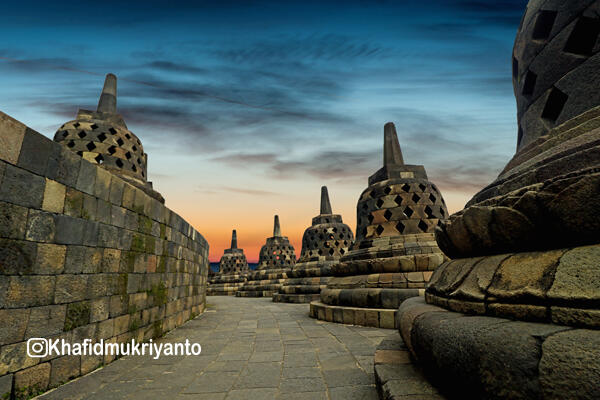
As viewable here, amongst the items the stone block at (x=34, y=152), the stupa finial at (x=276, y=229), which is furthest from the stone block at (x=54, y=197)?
the stupa finial at (x=276, y=229)

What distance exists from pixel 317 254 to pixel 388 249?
30.4 feet

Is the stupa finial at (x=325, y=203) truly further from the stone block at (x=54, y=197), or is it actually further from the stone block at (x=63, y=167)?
the stone block at (x=54, y=197)

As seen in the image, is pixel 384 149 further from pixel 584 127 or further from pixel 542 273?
pixel 542 273

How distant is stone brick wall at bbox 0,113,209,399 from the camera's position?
2.37m

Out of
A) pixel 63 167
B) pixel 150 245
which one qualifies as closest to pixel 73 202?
pixel 63 167

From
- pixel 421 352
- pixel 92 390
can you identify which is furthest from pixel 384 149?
pixel 92 390

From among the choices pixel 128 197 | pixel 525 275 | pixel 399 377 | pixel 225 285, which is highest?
pixel 128 197

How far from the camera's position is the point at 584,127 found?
1937 millimetres

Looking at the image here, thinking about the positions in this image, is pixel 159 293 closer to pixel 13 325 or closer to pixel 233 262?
pixel 13 325

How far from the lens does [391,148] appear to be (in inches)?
309

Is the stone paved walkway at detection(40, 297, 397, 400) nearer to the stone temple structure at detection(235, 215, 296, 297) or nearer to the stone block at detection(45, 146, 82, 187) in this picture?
the stone block at detection(45, 146, 82, 187)

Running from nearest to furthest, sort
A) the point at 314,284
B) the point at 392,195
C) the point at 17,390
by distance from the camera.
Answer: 1. the point at 17,390
2. the point at 392,195
3. the point at 314,284

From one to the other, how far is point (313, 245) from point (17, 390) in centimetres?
1341

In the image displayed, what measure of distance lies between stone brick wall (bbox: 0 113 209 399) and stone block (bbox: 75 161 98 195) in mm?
10
